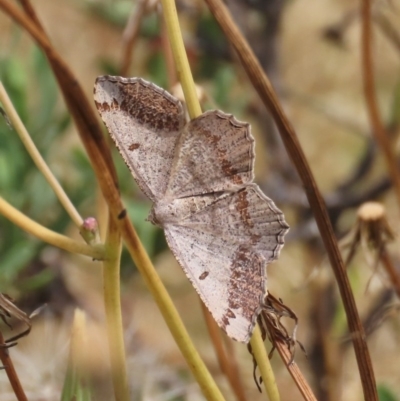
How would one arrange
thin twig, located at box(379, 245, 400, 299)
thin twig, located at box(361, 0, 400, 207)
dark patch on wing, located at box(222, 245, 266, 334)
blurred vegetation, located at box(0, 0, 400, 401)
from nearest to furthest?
dark patch on wing, located at box(222, 245, 266, 334)
thin twig, located at box(379, 245, 400, 299)
thin twig, located at box(361, 0, 400, 207)
blurred vegetation, located at box(0, 0, 400, 401)

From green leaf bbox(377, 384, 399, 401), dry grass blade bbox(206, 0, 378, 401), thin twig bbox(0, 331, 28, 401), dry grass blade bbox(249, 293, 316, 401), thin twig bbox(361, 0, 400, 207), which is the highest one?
thin twig bbox(361, 0, 400, 207)

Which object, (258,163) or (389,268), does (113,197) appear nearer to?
(389,268)

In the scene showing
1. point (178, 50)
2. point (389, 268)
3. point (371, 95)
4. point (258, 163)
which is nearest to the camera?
point (178, 50)

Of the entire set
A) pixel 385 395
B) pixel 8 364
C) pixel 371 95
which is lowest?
pixel 8 364

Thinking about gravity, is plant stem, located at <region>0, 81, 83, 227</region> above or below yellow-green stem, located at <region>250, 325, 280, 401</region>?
above

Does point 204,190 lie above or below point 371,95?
below

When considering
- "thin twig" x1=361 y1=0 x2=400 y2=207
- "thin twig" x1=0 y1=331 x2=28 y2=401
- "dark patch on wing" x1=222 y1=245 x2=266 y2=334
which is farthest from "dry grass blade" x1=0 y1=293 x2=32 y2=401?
"thin twig" x1=361 y1=0 x2=400 y2=207

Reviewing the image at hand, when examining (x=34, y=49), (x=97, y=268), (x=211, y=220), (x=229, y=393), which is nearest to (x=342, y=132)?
(x=97, y=268)

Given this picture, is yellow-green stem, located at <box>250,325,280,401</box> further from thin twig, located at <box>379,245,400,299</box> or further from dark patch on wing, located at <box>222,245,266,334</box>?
thin twig, located at <box>379,245,400,299</box>

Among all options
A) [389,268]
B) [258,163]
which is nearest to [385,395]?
[389,268]
